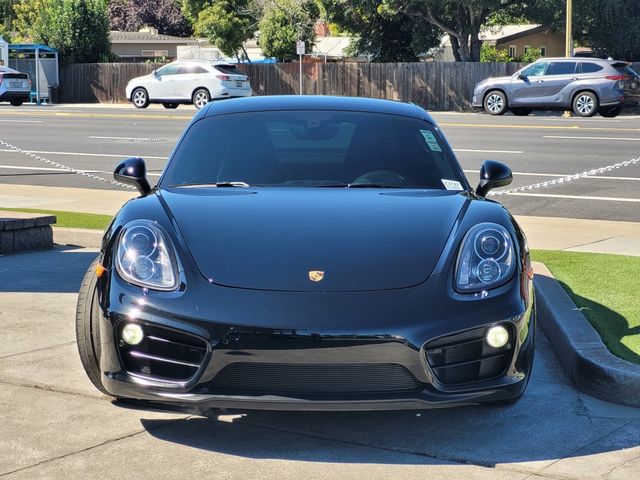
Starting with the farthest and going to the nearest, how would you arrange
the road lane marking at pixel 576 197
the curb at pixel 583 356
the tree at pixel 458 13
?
the tree at pixel 458 13 → the road lane marking at pixel 576 197 → the curb at pixel 583 356

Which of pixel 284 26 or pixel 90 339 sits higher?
pixel 284 26

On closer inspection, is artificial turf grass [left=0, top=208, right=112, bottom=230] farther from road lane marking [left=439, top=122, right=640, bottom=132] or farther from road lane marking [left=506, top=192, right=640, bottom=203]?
road lane marking [left=439, top=122, right=640, bottom=132]

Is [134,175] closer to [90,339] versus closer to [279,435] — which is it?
[90,339]

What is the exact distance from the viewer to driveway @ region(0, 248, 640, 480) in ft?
13.4

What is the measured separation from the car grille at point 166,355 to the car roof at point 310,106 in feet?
6.95

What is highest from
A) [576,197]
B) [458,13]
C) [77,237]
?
[458,13]

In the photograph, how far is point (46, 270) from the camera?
846 centimetres

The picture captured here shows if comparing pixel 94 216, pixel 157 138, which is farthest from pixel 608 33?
pixel 94 216

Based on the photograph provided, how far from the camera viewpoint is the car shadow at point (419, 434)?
14.0ft

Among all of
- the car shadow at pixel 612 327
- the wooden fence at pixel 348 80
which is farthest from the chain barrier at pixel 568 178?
the wooden fence at pixel 348 80

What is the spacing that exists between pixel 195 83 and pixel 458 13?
1135 cm

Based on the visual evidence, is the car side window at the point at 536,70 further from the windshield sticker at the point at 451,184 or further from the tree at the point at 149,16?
the tree at the point at 149,16

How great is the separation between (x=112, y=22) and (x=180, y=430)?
83574 millimetres

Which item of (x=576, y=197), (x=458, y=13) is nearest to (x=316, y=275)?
(x=576, y=197)
